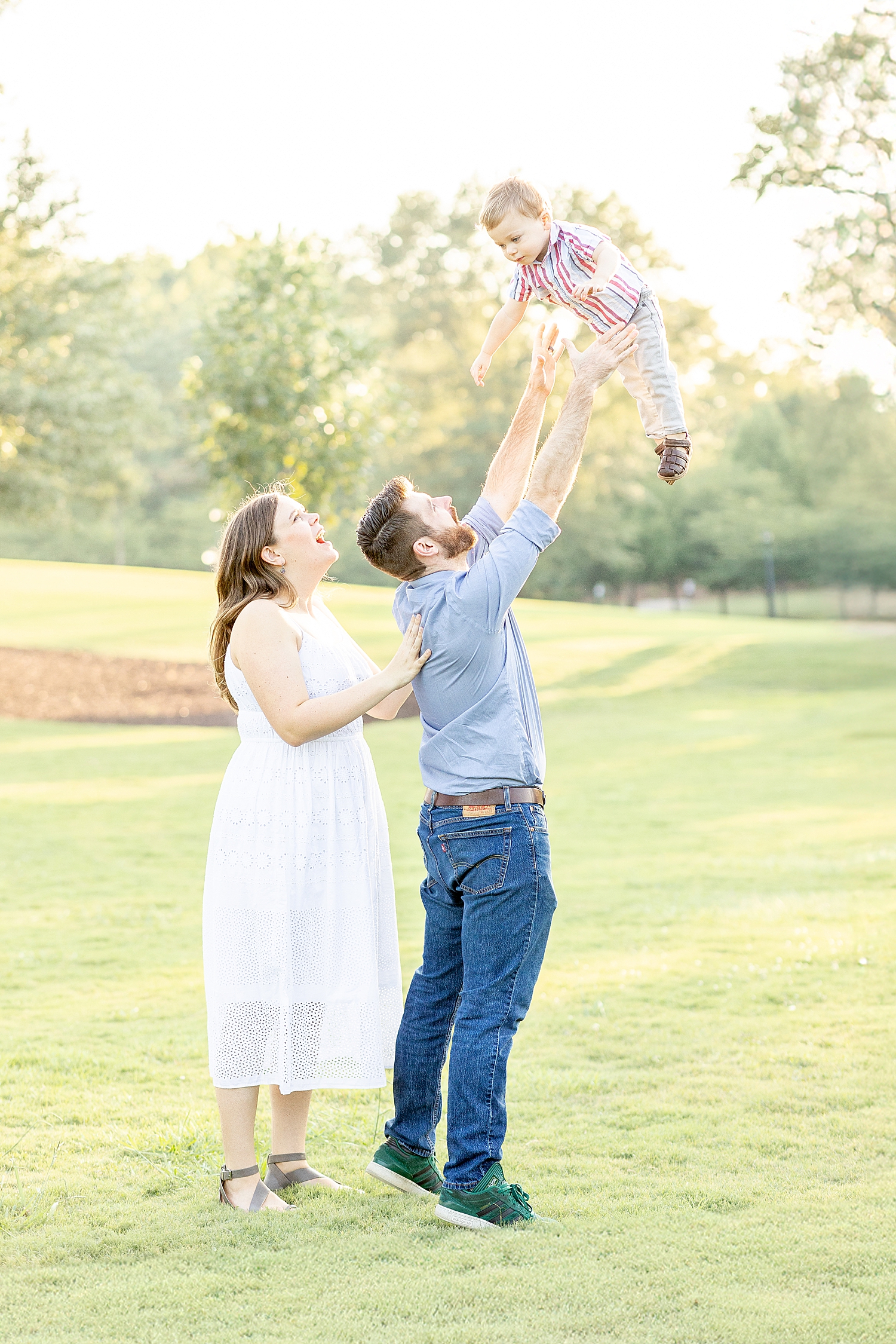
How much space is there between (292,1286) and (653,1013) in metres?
3.25

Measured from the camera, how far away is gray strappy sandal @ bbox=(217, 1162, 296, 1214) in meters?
3.89

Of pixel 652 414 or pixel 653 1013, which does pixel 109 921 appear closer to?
pixel 653 1013

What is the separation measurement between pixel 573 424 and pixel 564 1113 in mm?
2632

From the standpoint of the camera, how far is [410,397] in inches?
1925

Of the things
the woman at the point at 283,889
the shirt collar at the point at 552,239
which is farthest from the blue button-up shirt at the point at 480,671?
the shirt collar at the point at 552,239

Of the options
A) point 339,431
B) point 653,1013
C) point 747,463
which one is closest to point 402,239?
point 747,463

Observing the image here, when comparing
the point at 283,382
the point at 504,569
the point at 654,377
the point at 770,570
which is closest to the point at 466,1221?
the point at 504,569

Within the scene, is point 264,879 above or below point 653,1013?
above

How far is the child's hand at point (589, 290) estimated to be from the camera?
3625mm

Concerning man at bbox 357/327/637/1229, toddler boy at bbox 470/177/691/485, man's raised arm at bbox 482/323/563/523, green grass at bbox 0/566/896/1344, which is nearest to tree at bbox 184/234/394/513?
green grass at bbox 0/566/896/1344

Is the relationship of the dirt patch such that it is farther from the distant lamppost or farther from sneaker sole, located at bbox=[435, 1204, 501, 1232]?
the distant lamppost

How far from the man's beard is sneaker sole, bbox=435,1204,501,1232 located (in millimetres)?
1794

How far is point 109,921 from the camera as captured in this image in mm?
8391

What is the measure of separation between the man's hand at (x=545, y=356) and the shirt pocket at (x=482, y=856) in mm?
1274
